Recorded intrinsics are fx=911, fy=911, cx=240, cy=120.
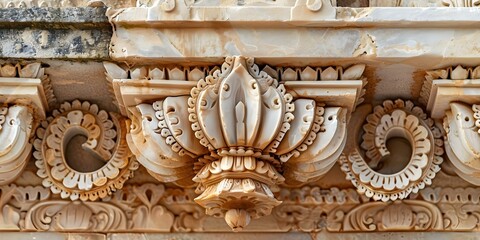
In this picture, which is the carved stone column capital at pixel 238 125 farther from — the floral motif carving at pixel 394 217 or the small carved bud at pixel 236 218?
the floral motif carving at pixel 394 217

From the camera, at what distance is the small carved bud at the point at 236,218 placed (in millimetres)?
2553

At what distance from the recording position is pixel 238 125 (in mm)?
2496

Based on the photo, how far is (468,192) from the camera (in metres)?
2.77

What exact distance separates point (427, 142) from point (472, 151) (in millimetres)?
175

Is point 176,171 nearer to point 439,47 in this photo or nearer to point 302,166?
point 302,166

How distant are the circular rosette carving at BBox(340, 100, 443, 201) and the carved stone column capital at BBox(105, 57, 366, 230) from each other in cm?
16

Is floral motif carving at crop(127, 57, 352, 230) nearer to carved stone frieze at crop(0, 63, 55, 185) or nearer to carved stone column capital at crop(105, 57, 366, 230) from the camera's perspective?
carved stone column capital at crop(105, 57, 366, 230)

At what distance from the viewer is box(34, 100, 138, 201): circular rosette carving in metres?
2.72

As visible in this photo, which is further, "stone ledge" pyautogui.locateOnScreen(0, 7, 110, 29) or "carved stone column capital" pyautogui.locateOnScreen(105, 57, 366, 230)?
"stone ledge" pyautogui.locateOnScreen(0, 7, 110, 29)

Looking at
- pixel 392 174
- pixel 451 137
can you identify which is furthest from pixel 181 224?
pixel 451 137

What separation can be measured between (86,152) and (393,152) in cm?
95

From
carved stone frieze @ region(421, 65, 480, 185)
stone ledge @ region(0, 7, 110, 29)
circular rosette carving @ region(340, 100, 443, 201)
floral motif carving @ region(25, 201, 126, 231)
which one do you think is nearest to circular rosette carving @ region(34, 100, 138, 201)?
floral motif carving @ region(25, 201, 126, 231)

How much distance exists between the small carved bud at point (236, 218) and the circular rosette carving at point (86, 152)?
1.19 feet

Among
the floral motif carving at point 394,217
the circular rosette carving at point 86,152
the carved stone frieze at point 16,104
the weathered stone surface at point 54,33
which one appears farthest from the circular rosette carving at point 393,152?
the carved stone frieze at point 16,104
